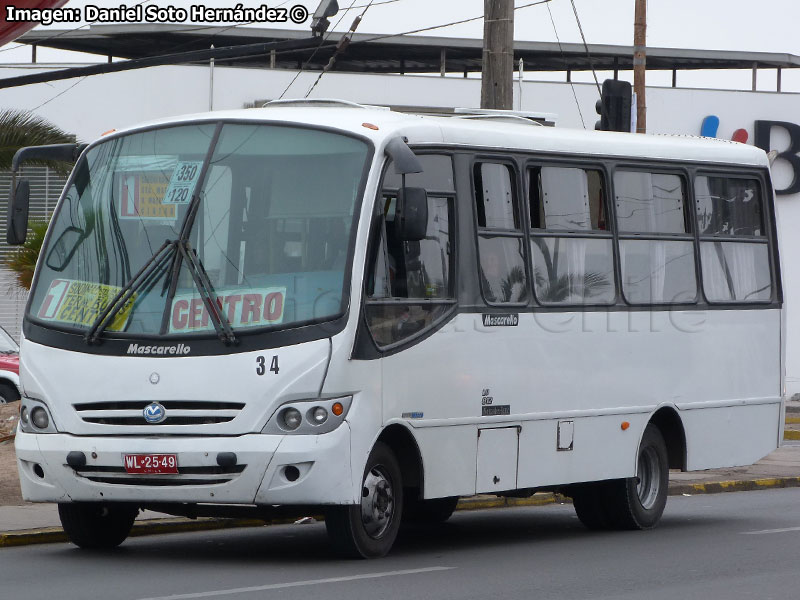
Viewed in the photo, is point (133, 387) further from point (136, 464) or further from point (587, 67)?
point (587, 67)

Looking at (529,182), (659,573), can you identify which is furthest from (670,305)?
(659,573)

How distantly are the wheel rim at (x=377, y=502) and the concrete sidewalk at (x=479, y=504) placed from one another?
8.70ft

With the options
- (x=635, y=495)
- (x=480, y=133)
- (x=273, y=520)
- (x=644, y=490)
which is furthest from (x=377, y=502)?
(x=644, y=490)

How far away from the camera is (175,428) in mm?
9992

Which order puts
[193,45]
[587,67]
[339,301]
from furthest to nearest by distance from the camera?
[587,67], [193,45], [339,301]

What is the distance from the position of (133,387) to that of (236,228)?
4.01 feet

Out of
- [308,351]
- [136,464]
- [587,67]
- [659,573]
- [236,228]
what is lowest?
[659,573]

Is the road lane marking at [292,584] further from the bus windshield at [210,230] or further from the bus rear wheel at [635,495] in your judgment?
the bus rear wheel at [635,495]

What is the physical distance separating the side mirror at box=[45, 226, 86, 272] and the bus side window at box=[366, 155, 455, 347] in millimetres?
2092

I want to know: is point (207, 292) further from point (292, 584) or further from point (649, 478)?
point (649, 478)

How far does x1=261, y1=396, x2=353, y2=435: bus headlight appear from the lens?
9.88 metres

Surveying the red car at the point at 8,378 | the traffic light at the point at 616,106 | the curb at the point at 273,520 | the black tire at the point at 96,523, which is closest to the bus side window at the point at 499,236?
the curb at the point at 273,520

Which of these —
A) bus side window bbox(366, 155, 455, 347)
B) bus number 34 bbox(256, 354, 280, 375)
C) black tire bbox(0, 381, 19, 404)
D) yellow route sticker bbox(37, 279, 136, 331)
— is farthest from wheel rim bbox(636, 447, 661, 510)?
black tire bbox(0, 381, 19, 404)

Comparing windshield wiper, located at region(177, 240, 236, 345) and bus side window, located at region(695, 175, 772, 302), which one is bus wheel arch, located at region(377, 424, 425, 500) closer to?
windshield wiper, located at region(177, 240, 236, 345)
